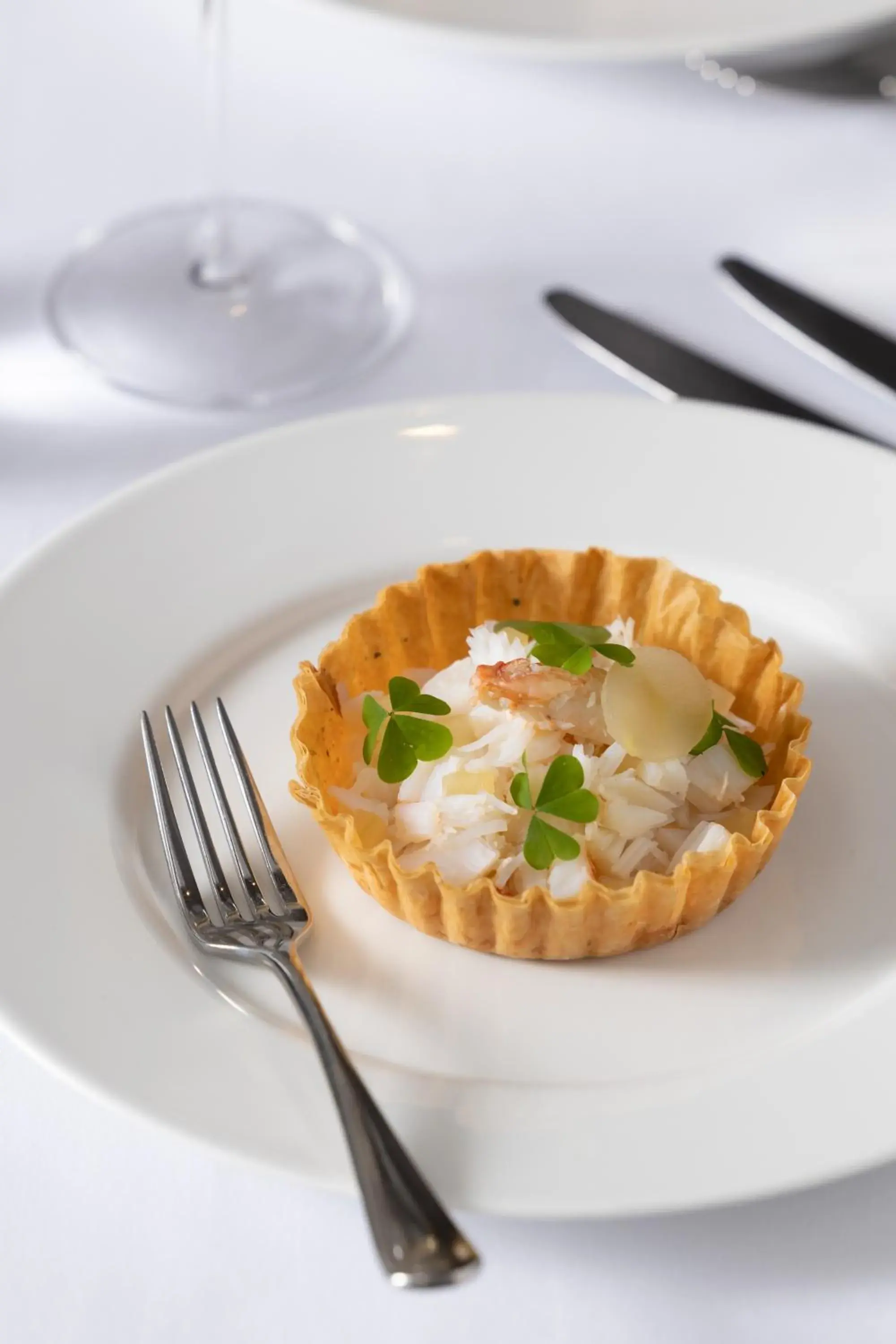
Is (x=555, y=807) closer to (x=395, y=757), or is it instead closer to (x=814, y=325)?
(x=395, y=757)

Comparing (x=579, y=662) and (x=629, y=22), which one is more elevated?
(x=629, y=22)

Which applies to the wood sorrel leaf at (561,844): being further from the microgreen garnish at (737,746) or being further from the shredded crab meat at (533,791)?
the microgreen garnish at (737,746)

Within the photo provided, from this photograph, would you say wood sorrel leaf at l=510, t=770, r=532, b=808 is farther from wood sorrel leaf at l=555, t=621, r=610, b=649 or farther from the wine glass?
the wine glass

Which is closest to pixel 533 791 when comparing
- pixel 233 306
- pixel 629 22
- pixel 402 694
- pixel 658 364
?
pixel 402 694

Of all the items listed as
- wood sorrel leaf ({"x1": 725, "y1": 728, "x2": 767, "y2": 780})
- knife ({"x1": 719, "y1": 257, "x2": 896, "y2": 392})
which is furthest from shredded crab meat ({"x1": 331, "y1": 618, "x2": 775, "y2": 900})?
knife ({"x1": 719, "y1": 257, "x2": 896, "y2": 392})

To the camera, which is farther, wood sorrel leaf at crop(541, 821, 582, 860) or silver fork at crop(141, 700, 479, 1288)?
wood sorrel leaf at crop(541, 821, 582, 860)

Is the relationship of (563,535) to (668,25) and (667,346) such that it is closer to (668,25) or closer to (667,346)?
(667,346)

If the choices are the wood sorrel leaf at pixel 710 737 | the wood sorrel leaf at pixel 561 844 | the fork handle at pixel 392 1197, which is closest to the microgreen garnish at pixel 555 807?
the wood sorrel leaf at pixel 561 844
